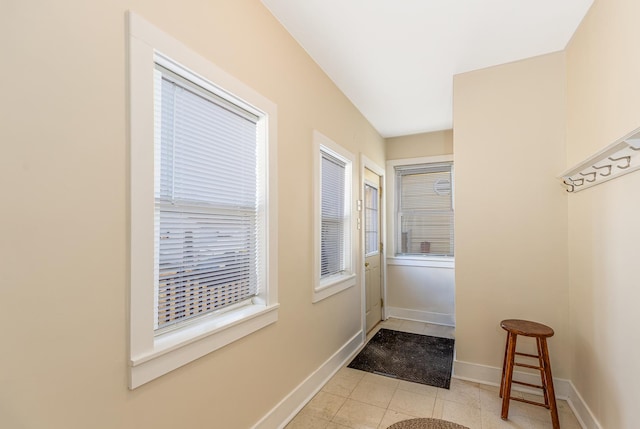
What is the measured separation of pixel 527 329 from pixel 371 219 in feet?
7.82

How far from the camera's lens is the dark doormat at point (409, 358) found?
2.85 metres

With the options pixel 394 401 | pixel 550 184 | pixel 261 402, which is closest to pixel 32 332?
pixel 261 402

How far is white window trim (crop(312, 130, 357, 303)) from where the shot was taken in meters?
2.57

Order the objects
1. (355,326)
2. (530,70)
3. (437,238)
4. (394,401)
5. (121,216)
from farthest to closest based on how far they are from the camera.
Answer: (437,238)
(355,326)
(530,70)
(394,401)
(121,216)

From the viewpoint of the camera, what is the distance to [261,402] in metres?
1.90

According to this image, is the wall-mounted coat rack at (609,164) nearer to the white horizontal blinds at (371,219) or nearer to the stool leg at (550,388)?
the stool leg at (550,388)

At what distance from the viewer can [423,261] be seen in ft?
14.8

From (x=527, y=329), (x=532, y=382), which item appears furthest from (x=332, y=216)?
(x=532, y=382)

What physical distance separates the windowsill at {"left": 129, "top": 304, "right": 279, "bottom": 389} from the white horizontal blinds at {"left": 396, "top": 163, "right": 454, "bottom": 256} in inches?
128

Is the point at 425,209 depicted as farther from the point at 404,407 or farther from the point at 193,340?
the point at 193,340

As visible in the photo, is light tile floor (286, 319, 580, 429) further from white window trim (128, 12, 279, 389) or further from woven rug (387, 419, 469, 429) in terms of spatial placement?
white window trim (128, 12, 279, 389)

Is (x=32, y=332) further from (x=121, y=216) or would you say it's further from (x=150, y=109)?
(x=150, y=109)

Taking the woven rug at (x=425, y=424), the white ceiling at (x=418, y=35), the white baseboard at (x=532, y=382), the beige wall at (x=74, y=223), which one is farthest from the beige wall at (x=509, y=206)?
the beige wall at (x=74, y=223)

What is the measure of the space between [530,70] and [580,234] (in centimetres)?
143
